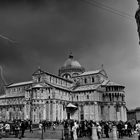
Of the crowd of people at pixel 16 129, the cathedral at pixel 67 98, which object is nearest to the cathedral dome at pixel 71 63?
the cathedral at pixel 67 98

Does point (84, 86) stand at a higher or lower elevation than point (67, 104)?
higher

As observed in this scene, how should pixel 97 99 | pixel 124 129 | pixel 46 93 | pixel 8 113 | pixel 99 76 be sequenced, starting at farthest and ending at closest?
pixel 8 113
pixel 99 76
pixel 97 99
pixel 46 93
pixel 124 129

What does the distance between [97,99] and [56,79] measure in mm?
14222

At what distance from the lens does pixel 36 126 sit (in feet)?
133

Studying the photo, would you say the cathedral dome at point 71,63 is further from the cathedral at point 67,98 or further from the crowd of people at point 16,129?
the crowd of people at point 16,129

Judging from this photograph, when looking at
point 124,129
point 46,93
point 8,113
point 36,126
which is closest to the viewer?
point 124,129

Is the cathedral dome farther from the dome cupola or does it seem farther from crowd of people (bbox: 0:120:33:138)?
crowd of people (bbox: 0:120:33:138)

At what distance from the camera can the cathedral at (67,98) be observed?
53.7m

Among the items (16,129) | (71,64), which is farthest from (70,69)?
(16,129)

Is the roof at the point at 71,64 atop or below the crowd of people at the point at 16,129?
atop

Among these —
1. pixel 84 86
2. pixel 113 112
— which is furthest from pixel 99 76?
pixel 113 112

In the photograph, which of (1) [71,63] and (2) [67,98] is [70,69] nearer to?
(1) [71,63]

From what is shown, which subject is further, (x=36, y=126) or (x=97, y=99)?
(x=97, y=99)

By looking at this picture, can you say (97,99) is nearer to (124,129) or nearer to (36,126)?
(36,126)
